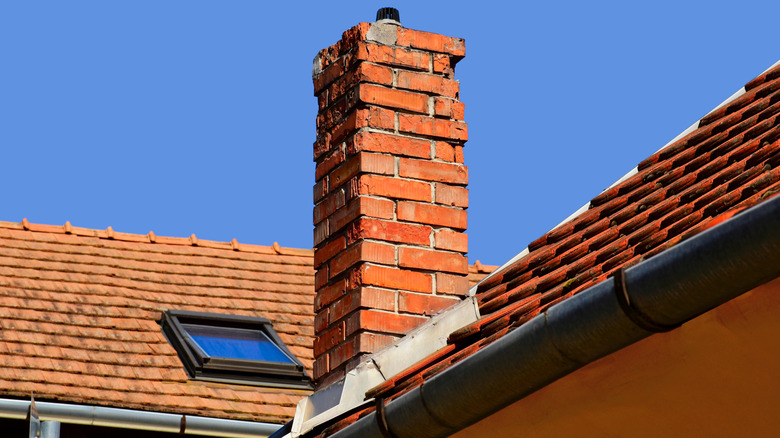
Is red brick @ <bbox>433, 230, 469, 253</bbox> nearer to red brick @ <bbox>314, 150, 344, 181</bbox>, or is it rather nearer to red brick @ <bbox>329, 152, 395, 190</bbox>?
red brick @ <bbox>329, 152, 395, 190</bbox>

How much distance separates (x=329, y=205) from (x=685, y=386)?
2.40 m

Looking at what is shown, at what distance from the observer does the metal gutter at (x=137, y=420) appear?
771 cm

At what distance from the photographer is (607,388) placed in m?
3.68

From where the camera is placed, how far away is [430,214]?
5.41 meters

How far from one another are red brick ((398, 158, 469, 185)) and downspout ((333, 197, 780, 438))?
1478 millimetres

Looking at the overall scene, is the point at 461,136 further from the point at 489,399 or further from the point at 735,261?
the point at 735,261

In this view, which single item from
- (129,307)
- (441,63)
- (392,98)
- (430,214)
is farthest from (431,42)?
(129,307)

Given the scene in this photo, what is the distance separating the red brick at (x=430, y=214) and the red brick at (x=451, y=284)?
0.22 metres

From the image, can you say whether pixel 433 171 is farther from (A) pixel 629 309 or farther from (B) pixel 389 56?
(A) pixel 629 309

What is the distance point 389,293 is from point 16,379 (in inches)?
143

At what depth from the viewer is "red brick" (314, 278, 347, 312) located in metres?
5.36

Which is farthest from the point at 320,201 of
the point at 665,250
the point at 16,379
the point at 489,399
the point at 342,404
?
the point at 16,379

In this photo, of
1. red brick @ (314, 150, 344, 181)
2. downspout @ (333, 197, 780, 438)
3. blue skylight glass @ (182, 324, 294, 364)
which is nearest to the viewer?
downspout @ (333, 197, 780, 438)

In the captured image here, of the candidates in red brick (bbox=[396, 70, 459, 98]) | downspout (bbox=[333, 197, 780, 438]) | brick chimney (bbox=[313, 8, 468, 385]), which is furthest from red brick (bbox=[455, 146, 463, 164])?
downspout (bbox=[333, 197, 780, 438])
